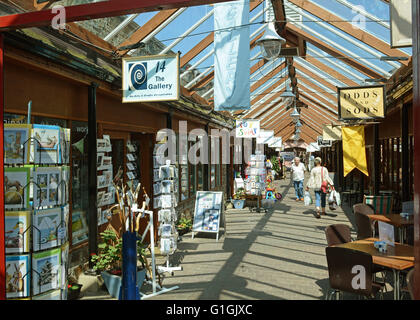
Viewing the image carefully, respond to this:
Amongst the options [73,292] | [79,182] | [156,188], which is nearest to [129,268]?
[73,292]

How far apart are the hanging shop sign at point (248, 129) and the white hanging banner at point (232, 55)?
7994 millimetres

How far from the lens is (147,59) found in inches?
231

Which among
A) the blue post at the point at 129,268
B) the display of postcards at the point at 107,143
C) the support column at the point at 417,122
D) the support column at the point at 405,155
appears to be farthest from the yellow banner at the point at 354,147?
the support column at the point at 417,122

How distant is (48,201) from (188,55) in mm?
6353

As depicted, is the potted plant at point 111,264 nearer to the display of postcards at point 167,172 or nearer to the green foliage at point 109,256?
the green foliage at point 109,256

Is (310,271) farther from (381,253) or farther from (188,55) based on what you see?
(188,55)

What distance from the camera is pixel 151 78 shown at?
581cm

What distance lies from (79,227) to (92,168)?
3.35 feet

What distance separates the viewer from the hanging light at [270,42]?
21.4 ft

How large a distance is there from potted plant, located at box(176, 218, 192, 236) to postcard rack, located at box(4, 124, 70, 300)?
20.1ft

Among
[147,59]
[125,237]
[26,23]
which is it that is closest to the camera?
[26,23]

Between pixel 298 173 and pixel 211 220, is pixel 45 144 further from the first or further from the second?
pixel 298 173

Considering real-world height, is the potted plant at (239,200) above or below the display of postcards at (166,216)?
below
